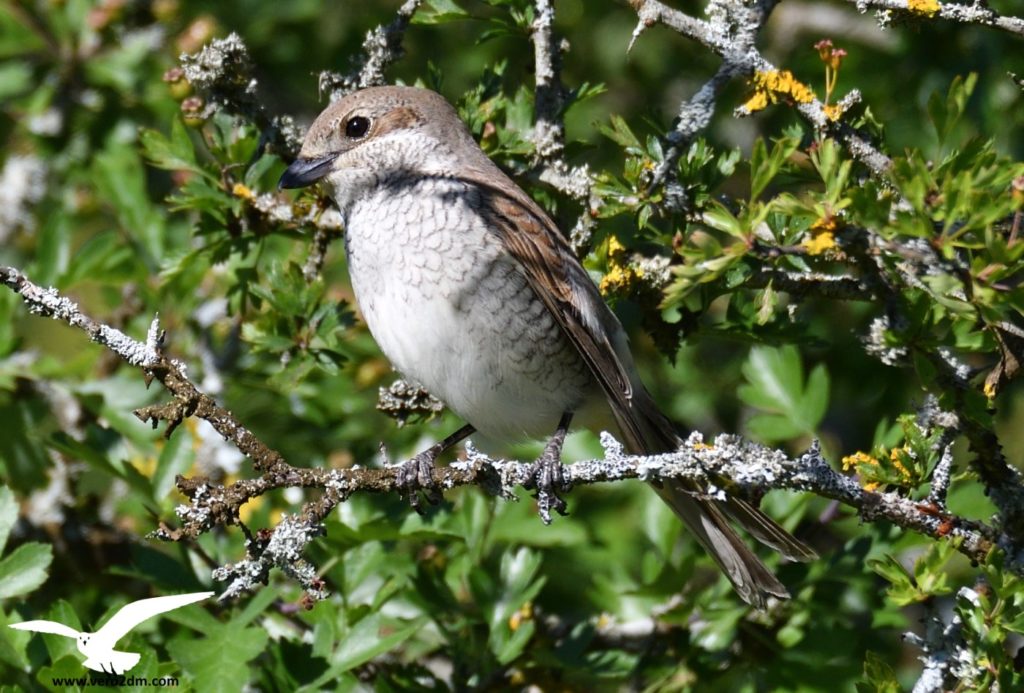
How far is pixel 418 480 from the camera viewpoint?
9.53ft

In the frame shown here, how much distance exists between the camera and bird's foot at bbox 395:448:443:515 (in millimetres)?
2686

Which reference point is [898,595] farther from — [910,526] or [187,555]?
[187,555]

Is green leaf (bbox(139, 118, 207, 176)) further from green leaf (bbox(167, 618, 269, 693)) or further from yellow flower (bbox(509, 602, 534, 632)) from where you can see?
yellow flower (bbox(509, 602, 534, 632))

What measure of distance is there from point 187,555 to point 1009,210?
7.01ft

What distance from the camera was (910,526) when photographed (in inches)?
95.2

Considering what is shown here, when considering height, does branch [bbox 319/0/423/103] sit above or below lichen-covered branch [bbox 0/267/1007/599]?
above

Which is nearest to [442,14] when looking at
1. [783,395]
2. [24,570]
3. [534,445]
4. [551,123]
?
[551,123]

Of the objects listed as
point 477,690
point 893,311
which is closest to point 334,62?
point 477,690

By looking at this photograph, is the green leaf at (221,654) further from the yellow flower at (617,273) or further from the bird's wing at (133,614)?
the yellow flower at (617,273)

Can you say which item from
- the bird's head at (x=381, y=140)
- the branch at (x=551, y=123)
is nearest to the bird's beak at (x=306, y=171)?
the bird's head at (x=381, y=140)

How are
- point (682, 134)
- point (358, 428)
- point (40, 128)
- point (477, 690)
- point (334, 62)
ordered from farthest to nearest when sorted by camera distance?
point (334, 62) < point (40, 128) < point (358, 428) < point (477, 690) < point (682, 134)

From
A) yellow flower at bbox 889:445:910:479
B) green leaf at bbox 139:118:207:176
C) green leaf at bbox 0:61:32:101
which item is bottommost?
yellow flower at bbox 889:445:910:479

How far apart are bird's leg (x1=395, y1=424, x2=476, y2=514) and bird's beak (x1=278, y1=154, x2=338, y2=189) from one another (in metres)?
0.81

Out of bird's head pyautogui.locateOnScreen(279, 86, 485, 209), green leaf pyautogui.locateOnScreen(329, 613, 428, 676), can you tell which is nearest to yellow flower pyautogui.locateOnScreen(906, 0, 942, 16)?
bird's head pyautogui.locateOnScreen(279, 86, 485, 209)
